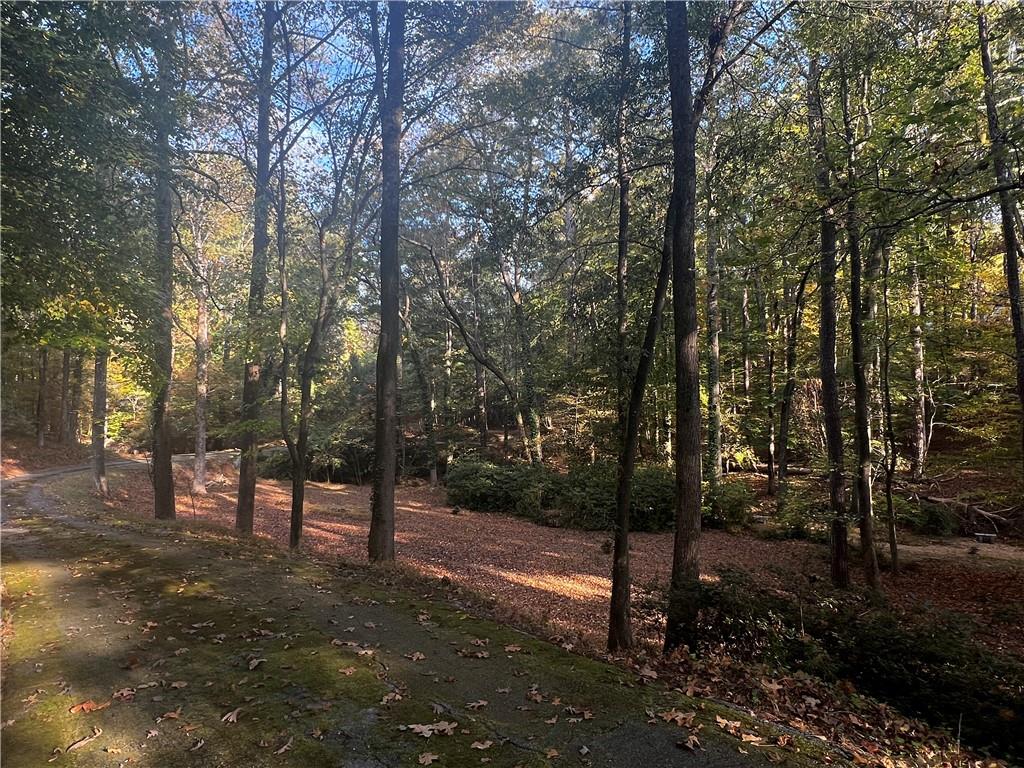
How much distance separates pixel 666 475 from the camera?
1762 centimetres

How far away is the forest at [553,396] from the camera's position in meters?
4.05

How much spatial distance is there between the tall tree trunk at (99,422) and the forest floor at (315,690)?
11.1 m

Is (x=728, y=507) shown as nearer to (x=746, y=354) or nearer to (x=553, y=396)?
(x=553, y=396)

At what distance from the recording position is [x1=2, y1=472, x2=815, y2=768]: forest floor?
11.4ft

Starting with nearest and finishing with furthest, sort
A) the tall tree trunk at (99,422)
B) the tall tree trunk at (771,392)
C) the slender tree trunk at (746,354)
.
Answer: the tall tree trunk at (99,422), the tall tree trunk at (771,392), the slender tree trunk at (746,354)

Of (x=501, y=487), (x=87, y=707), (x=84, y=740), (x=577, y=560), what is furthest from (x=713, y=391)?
(x=84, y=740)

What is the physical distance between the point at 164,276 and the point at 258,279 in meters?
1.85

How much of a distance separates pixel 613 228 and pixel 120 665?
41.3 ft

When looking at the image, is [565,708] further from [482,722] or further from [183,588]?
[183,588]

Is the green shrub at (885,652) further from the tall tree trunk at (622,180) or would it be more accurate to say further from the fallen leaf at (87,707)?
the fallen leaf at (87,707)

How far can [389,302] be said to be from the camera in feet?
31.7

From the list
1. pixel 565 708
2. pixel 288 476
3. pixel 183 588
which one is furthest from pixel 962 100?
pixel 288 476

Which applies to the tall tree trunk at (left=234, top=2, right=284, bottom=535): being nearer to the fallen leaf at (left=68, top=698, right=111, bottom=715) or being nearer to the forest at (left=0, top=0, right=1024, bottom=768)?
the forest at (left=0, top=0, right=1024, bottom=768)

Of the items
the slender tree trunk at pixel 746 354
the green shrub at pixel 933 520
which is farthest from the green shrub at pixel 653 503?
the slender tree trunk at pixel 746 354
